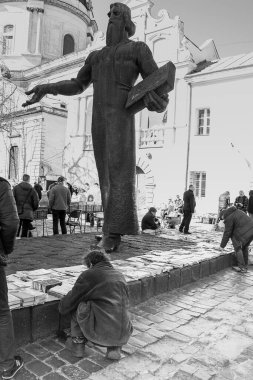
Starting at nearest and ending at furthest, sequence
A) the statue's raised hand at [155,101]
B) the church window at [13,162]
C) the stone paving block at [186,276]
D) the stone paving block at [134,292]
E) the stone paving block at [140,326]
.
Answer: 1. the stone paving block at [140,326]
2. the statue's raised hand at [155,101]
3. the stone paving block at [134,292]
4. the stone paving block at [186,276]
5. the church window at [13,162]

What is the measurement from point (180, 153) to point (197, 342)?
59.7 feet

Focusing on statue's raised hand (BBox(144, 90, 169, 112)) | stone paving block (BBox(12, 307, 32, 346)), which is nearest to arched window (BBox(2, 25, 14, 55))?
statue's raised hand (BBox(144, 90, 169, 112))

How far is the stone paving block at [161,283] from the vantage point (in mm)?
4547

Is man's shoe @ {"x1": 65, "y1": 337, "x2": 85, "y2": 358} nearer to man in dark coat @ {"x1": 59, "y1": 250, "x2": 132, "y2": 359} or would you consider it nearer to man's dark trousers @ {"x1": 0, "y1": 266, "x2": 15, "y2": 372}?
man in dark coat @ {"x1": 59, "y1": 250, "x2": 132, "y2": 359}

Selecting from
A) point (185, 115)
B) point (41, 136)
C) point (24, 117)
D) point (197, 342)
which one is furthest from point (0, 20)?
point (197, 342)

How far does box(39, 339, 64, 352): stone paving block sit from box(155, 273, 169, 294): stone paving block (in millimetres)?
1699

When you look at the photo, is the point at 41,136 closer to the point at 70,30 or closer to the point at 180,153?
the point at 180,153

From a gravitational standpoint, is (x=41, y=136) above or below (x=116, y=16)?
above

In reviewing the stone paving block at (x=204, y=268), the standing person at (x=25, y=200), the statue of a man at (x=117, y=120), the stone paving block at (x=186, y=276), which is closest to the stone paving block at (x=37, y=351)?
the statue of a man at (x=117, y=120)

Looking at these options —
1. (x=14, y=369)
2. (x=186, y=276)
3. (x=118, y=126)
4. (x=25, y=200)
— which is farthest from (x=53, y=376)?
(x=25, y=200)

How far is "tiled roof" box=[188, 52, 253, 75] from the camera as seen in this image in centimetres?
1944

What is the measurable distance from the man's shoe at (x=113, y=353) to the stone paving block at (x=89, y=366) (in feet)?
0.39

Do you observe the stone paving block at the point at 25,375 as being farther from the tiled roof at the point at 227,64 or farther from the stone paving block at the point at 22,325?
the tiled roof at the point at 227,64

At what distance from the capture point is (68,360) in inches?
112
